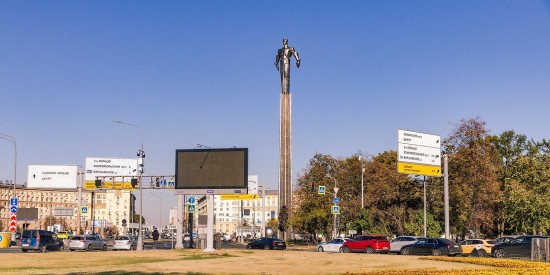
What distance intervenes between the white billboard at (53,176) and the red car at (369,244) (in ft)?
172

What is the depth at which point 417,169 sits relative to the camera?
5653cm

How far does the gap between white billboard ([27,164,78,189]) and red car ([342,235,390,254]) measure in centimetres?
5243

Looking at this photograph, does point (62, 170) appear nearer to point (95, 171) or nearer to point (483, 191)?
point (95, 171)

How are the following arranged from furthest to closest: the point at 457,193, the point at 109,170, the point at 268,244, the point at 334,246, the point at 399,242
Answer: the point at 109,170 → the point at 457,193 → the point at 268,244 → the point at 334,246 → the point at 399,242

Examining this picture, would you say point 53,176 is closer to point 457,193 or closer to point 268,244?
point 268,244

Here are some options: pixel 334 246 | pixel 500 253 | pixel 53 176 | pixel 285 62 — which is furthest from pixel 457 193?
pixel 53 176

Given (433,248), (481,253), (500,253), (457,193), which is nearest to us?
(500,253)

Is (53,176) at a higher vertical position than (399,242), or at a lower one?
higher

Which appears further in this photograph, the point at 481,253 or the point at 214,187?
the point at 214,187

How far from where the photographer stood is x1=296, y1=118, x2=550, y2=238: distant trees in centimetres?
6831

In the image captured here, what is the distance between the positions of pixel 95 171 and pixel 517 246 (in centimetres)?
6749

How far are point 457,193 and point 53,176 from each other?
55.9 metres

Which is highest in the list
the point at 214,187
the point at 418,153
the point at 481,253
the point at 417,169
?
the point at 418,153

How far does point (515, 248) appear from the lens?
39.7 m
